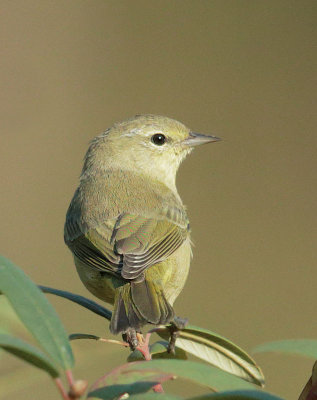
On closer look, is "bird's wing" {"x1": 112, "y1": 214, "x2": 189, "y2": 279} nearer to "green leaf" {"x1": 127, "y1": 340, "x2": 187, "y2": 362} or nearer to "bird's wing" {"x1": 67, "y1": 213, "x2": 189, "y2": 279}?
"bird's wing" {"x1": 67, "y1": 213, "x2": 189, "y2": 279}

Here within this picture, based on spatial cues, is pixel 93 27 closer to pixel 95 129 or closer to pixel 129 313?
pixel 95 129

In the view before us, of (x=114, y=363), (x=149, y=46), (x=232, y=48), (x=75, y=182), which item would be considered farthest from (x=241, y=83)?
(x=114, y=363)

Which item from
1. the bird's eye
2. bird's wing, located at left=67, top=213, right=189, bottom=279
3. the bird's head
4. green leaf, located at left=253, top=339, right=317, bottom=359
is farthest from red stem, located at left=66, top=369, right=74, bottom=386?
the bird's eye

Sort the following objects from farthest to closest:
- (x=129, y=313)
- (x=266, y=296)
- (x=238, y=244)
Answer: (x=238, y=244) < (x=266, y=296) < (x=129, y=313)

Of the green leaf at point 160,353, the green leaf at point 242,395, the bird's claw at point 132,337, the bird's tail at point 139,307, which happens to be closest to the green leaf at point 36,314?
the green leaf at point 242,395

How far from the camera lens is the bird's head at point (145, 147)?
12.4 ft

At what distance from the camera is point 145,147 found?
151 inches

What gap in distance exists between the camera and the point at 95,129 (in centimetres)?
664

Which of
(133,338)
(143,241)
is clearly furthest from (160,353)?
(143,241)

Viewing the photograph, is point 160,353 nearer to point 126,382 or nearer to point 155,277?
point 126,382

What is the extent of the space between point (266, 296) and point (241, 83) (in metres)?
2.45

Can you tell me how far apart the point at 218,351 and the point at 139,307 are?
0.57 metres

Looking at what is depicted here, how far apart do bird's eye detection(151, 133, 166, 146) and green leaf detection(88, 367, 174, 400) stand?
8.73 feet

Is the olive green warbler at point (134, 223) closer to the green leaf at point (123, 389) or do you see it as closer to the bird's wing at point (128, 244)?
the bird's wing at point (128, 244)
